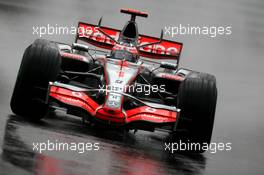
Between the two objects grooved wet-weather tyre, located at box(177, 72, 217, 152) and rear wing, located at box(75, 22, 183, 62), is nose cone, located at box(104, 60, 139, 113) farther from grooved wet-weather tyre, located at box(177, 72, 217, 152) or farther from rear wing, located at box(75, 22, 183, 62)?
rear wing, located at box(75, 22, 183, 62)

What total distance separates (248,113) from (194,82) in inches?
235

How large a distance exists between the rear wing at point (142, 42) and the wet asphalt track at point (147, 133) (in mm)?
1827

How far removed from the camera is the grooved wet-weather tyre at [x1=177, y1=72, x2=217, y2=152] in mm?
14203

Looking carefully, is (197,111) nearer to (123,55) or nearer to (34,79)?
(34,79)

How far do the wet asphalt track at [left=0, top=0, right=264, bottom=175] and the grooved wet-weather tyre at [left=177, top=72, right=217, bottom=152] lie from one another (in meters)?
0.35

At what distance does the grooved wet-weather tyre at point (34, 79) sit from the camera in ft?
46.7

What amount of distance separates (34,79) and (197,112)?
2.83 m

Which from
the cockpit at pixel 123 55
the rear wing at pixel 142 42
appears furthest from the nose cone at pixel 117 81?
the rear wing at pixel 142 42

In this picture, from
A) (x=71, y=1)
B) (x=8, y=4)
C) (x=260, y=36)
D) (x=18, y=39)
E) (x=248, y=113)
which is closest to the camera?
(x=248, y=113)

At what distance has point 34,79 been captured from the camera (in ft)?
46.7

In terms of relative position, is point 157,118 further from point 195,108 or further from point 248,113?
point 248,113

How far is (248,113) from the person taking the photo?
20.2 metres

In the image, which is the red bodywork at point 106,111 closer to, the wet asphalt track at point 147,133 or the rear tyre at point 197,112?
the rear tyre at point 197,112

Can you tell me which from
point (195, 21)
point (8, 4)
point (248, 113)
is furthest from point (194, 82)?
point (195, 21)
